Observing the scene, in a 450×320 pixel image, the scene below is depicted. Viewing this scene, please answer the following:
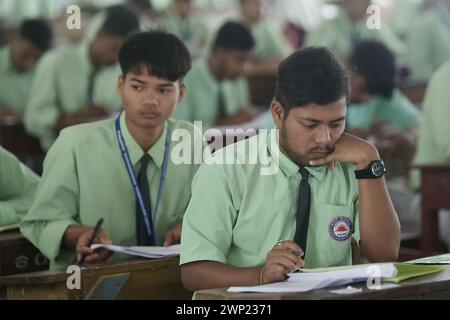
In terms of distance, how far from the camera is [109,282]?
2520mm

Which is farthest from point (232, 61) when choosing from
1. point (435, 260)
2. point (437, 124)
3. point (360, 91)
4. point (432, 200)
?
point (435, 260)

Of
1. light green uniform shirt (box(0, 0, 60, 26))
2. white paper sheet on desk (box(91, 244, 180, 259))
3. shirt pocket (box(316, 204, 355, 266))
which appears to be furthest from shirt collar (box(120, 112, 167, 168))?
light green uniform shirt (box(0, 0, 60, 26))

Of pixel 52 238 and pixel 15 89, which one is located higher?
pixel 15 89

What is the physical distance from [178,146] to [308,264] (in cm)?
80

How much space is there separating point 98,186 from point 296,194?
815mm

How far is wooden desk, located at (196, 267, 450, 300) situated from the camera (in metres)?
1.95

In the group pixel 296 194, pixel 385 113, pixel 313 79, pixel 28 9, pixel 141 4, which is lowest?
pixel 296 194

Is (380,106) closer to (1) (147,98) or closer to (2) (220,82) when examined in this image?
(2) (220,82)

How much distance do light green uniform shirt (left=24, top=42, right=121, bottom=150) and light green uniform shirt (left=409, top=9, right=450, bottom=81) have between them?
11.6ft

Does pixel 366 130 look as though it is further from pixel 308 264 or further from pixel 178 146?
pixel 308 264

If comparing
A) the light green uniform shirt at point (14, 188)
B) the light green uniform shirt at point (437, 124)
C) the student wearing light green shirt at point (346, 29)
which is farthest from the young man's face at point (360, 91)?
the light green uniform shirt at point (14, 188)
